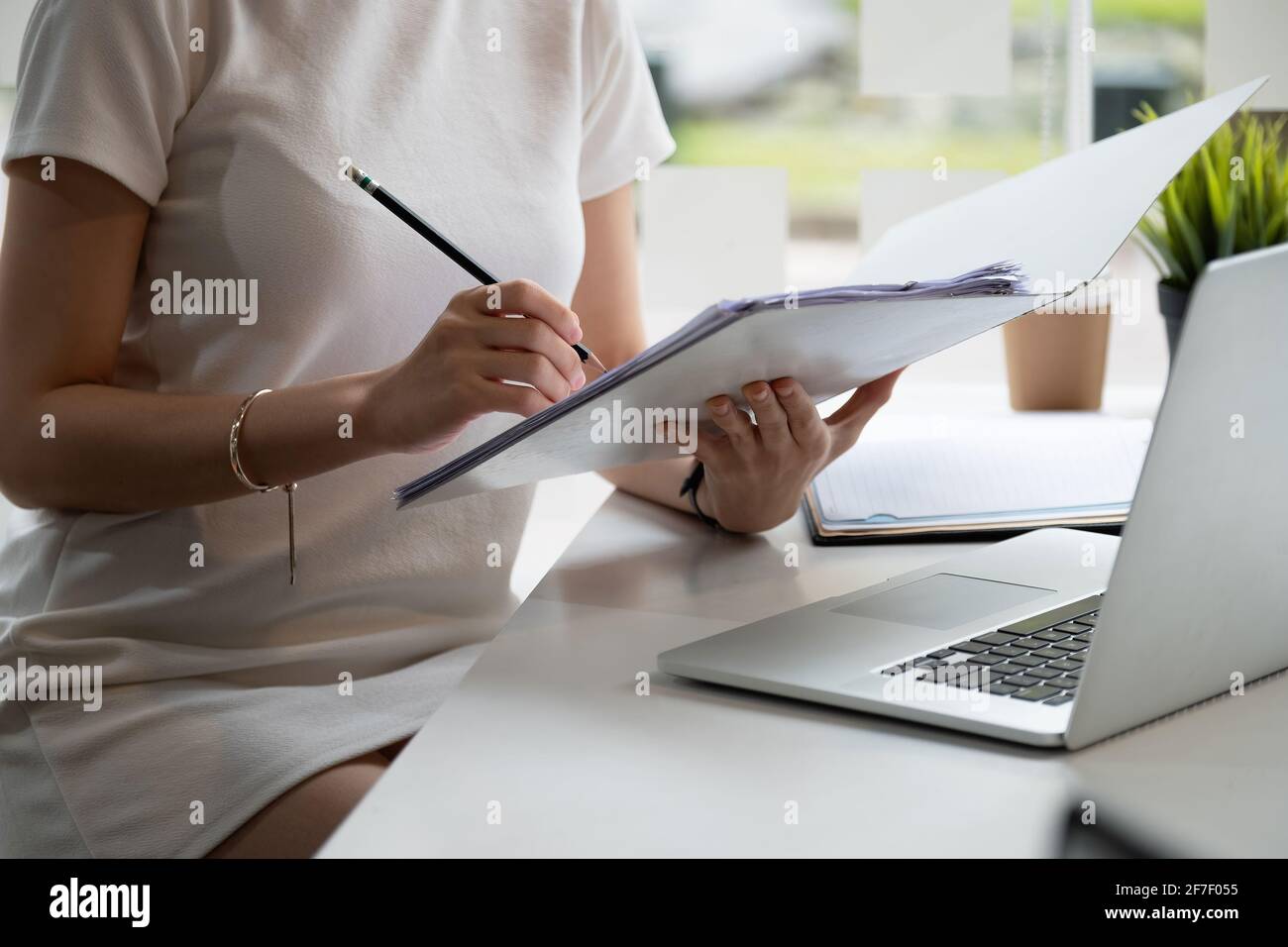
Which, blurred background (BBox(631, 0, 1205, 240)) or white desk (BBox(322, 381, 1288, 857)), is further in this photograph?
blurred background (BBox(631, 0, 1205, 240))

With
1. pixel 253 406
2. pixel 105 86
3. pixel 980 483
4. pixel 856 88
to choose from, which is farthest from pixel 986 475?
pixel 856 88

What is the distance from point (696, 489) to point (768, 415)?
18 centimetres

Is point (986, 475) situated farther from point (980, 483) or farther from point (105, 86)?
point (105, 86)

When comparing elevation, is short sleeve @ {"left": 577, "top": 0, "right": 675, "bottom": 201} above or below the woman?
above

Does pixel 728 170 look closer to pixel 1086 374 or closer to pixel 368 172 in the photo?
pixel 1086 374

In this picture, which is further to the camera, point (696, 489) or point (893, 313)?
point (696, 489)

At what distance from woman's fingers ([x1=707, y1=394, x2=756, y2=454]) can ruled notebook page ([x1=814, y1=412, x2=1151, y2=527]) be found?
137 mm

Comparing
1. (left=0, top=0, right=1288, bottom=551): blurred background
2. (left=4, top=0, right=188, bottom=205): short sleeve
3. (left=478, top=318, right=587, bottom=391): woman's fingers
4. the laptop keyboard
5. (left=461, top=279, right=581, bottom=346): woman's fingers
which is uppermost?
(left=0, top=0, right=1288, bottom=551): blurred background

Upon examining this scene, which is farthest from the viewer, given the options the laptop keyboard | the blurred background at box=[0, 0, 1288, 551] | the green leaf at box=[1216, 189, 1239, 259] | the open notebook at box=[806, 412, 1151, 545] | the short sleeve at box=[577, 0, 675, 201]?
the blurred background at box=[0, 0, 1288, 551]

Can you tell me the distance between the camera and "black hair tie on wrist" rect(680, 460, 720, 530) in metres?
0.92

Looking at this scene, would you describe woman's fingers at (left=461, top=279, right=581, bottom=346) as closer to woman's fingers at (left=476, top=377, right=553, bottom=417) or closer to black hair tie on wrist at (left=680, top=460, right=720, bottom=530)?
woman's fingers at (left=476, top=377, right=553, bottom=417)

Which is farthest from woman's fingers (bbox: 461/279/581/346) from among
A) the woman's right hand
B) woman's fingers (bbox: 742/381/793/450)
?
woman's fingers (bbox: 742/381/793/450)

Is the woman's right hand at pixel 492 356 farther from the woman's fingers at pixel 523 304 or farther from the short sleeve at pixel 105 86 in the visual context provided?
the short sleeve at pixel 105 86

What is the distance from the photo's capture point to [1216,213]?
1386 mm
